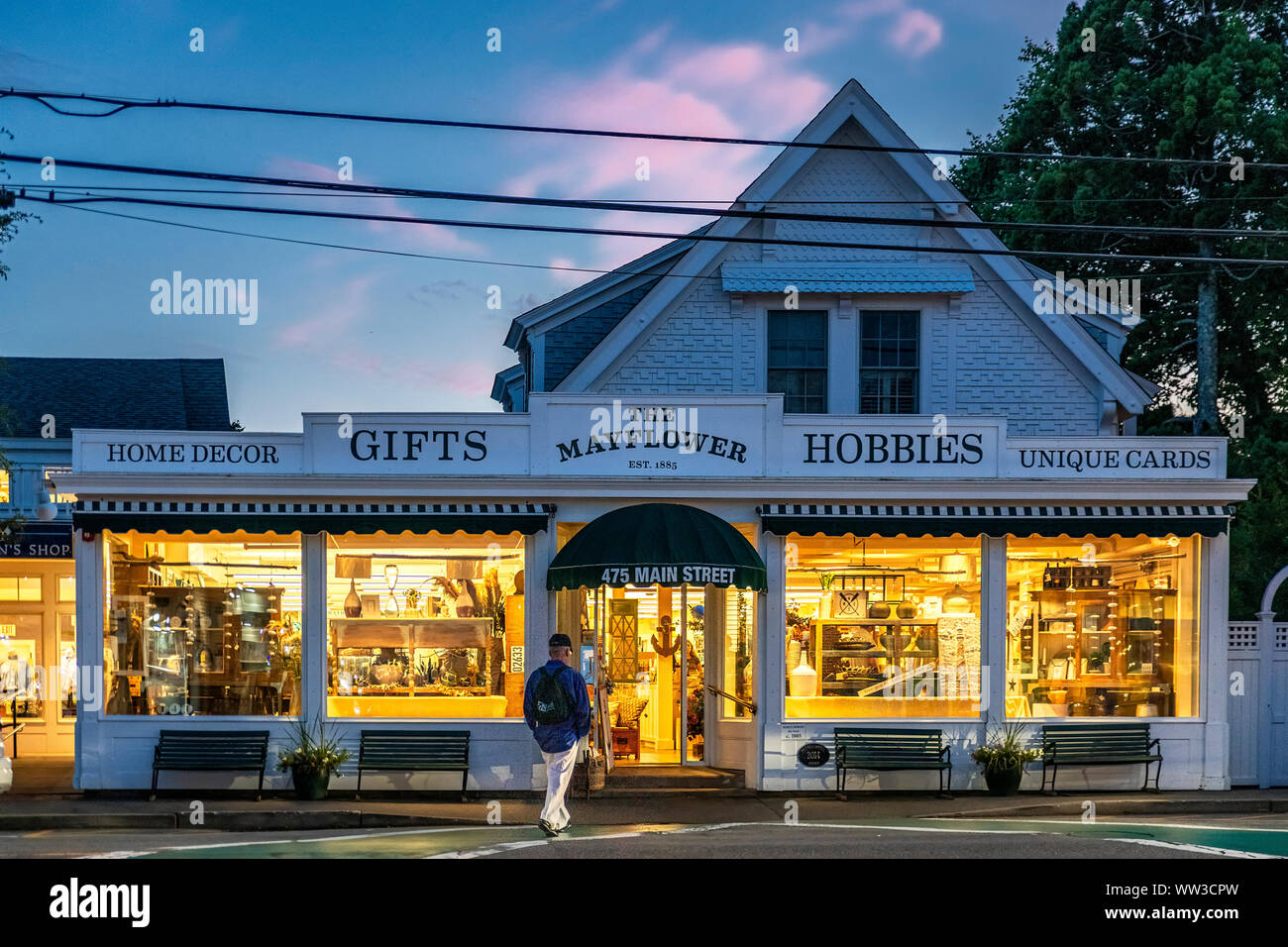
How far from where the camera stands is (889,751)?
59.4 feet

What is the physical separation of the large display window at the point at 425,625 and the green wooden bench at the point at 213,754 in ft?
3.43

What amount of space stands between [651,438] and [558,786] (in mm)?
5779

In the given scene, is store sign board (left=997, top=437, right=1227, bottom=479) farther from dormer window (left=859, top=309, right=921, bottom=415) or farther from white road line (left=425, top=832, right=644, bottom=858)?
white road line (left=425, top=832, right=644, bottom=858)

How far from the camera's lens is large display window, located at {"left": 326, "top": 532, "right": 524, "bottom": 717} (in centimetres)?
1838

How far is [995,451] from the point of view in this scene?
1855 centimetres

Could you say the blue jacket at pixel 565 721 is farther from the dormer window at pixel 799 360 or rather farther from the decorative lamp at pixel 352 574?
the dormer window at pixel 799 360

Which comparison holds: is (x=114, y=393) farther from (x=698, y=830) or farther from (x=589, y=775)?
(x=698, y=830)

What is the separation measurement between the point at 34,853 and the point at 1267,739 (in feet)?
48.2

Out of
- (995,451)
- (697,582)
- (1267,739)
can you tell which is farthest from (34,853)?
(1267,739)

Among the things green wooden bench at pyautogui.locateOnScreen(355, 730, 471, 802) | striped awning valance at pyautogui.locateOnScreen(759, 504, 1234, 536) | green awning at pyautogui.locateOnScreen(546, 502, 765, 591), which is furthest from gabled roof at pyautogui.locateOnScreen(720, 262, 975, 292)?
green wooden bench at pyautogui.locateOnScreen(355, 730, 471, 802)

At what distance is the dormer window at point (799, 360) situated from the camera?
821 inches

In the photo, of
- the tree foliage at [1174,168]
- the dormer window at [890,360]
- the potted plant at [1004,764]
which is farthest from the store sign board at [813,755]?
the tree foliage at [1174,168]

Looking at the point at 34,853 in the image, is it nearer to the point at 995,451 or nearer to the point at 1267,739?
the point at 995,451

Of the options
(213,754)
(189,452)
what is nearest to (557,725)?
(213,754)
